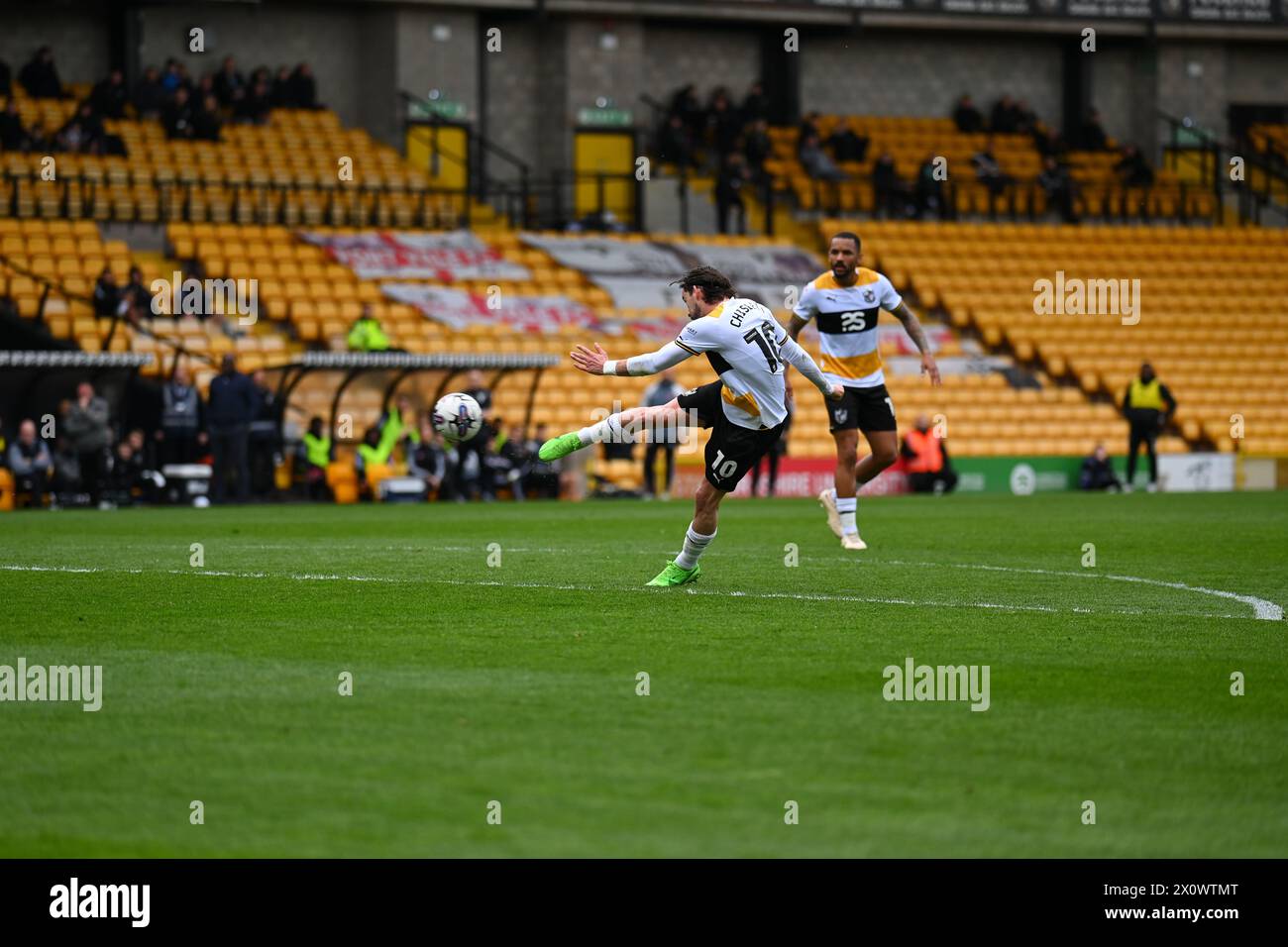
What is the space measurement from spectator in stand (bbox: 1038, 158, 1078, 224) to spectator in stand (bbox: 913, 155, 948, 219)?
2.23 m

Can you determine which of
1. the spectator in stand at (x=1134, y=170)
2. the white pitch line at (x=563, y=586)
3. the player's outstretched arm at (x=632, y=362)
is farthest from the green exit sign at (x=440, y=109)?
the player's outstretched arm at (x=632, y=362)

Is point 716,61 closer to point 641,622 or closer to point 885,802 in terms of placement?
point 641,622

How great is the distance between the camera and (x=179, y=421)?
25.1 meters

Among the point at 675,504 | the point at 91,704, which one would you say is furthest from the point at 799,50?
the point at 91,704

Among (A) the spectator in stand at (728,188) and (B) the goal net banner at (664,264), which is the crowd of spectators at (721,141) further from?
(B) the goal net banner at (664,264)

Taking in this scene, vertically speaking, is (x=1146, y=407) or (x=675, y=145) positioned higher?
(x=675, y=145)

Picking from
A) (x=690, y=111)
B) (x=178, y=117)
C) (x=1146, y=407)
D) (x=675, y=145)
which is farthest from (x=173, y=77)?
(x=1146, y=407)

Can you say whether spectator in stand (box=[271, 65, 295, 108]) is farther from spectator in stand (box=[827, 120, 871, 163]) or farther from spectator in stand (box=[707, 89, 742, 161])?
spectator in stand (box=[827, 120, 871, 163])

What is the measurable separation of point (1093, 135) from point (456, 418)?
111 ft

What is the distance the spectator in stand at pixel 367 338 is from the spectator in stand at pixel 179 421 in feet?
10.3

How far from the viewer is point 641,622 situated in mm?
9555

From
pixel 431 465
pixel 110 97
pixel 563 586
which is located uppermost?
Result: pixel 110 97

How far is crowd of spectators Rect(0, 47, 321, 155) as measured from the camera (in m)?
31.8

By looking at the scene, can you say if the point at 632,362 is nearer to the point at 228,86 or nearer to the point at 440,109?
the point at 228,86
